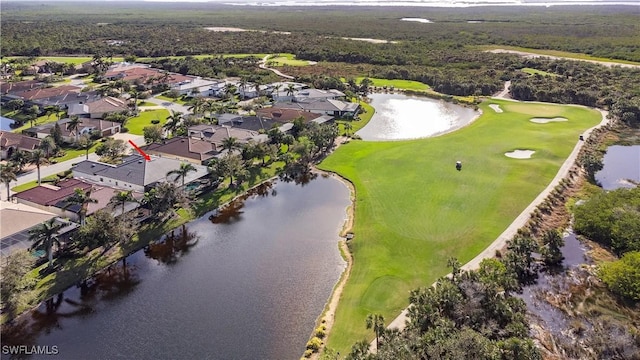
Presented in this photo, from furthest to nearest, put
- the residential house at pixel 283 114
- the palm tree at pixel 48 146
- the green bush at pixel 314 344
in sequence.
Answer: the residential house at pixel 283 114
the palm tree at pixel 48 146
the green bush at pixel 314 344

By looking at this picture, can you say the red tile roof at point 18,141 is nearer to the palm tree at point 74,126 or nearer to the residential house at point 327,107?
the palm tree at point 74,126

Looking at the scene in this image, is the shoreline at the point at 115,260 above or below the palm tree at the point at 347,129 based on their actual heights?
below

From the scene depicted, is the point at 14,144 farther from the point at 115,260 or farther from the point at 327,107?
the point at 327,107

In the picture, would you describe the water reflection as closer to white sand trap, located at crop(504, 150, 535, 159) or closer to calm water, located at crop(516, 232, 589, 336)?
calm water, located at crop(516, 232, 589, 336)

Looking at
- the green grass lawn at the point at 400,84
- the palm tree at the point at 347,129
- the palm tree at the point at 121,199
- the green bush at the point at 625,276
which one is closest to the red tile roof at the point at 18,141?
the palm tree at the point at 121,199

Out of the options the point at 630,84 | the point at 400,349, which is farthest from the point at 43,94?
the point at 630,84

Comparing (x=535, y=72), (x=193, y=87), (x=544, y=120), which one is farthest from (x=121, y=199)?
(x=535, y=72)
